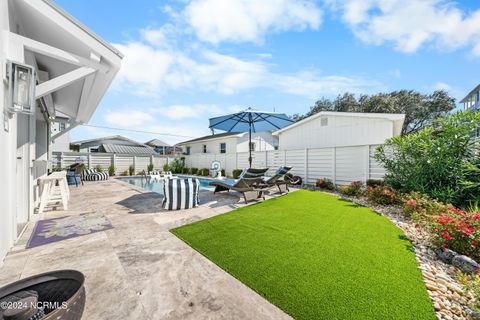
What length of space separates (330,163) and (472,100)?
101ft

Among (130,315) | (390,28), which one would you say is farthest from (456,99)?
(130,315)

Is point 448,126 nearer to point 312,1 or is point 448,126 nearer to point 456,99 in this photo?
point 312,1

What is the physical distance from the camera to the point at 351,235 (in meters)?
3.68

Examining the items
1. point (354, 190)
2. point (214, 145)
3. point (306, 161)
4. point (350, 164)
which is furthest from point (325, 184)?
point (214, 145)

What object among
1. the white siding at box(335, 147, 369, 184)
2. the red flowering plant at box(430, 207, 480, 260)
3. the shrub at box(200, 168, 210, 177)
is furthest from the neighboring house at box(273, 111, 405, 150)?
the red flowering plant at box(430, 207, 480, 260)

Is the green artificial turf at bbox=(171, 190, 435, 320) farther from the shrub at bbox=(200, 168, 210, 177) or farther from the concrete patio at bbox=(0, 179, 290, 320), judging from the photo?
the shrub at bbox=(200, 168, 210, 177)

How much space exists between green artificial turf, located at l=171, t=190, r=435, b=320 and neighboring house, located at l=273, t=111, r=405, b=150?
7.92 metres

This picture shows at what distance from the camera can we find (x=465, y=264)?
107 inches

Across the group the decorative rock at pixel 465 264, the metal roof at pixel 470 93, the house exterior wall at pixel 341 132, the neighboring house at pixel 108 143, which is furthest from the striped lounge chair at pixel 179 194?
the metal roof at pixel 470 93

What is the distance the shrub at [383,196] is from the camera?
235 inches

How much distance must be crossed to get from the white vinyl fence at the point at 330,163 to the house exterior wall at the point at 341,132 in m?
3.14

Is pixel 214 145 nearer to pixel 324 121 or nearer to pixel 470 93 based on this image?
pixel 324 121

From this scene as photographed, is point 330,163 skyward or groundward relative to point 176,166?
skyward

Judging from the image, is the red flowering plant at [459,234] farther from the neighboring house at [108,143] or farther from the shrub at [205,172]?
the neighboring house at [108,143]
